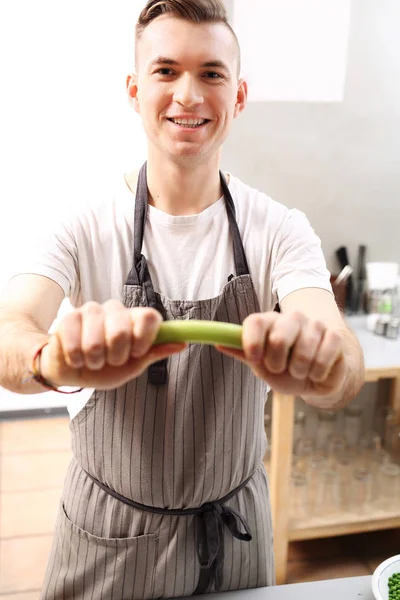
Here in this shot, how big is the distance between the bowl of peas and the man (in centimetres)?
24

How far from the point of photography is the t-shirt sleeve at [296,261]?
1.13 metres

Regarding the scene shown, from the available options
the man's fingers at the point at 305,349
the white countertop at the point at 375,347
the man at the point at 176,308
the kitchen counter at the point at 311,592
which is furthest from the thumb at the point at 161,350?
the white countertop at the point at 375,347

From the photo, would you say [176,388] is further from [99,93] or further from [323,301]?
[99,93]

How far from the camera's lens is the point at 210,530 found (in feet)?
3.71

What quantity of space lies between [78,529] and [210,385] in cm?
35

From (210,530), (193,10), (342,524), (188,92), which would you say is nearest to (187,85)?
(188,92)

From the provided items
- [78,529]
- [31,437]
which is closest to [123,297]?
[78,529]

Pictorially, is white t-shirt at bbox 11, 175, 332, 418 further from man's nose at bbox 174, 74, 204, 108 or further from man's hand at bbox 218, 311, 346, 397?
man's hand at bbox 218, 311, 346, 397

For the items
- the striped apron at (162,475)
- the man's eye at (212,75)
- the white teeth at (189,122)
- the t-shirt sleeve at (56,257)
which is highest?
the man's eye at (212,75)

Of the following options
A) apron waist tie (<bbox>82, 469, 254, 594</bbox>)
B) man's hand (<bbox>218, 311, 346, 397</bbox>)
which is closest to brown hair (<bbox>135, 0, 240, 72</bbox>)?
man's hand (<bbox>218, 311, 346, 397</bbox>)

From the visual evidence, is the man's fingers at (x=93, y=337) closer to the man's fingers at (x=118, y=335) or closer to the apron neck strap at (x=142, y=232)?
the man's fingers at (x=118, y=335)

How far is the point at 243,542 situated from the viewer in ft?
3.92

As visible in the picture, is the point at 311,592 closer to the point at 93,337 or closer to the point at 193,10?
the point at 93,337

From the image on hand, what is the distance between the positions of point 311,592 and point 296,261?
553mm
